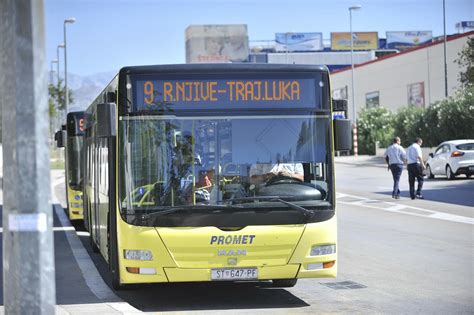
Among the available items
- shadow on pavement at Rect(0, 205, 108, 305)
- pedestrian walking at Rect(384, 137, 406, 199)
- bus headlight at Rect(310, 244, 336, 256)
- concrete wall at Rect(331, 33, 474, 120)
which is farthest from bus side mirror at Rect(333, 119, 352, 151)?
concrete wall at Rect(331, 33, 474, 120)

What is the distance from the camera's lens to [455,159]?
3216 cm

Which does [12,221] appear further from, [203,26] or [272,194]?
[203,26]

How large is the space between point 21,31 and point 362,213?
17203mm

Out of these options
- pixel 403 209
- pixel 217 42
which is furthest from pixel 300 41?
pixel 403 209

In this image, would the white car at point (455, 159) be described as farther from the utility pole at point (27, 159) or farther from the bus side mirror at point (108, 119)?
the utility pole at point (27, 159)

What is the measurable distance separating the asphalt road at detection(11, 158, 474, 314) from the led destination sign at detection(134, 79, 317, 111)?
2229mm

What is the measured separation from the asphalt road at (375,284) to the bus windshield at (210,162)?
3.93ft

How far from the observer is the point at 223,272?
9.07 meters

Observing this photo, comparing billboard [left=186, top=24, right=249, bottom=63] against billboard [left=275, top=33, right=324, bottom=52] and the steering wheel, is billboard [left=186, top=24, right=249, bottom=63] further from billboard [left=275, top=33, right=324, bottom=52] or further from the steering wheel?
the steering wheel

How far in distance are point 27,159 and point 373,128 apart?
60.5 m

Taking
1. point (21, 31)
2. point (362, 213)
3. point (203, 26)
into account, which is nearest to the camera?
point (21, 31)

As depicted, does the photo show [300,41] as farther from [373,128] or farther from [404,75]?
[373,128]

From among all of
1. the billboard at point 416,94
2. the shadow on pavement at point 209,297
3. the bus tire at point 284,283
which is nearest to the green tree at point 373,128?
the billboard at point 416,94

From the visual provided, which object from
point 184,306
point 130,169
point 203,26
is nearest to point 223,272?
point 184,306
